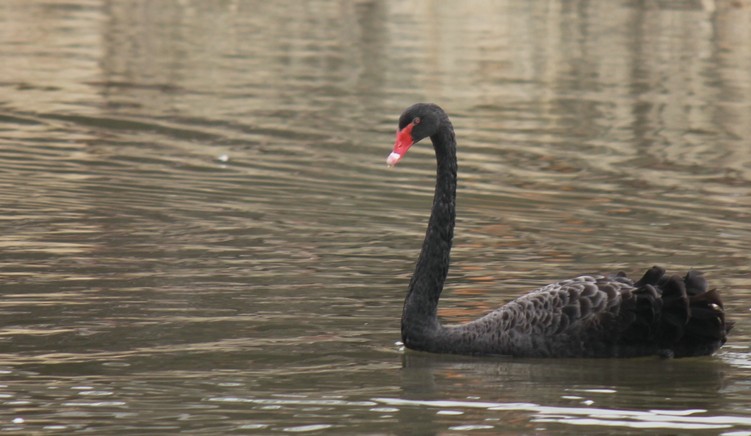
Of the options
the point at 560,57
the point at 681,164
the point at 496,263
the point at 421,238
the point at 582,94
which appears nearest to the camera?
the point at 496,263

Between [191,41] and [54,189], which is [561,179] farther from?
→ [191,41]

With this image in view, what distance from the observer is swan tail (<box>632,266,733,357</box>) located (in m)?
6.77

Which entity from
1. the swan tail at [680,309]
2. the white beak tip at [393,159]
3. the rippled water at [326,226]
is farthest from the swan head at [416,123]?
the swan tail at [680,309]

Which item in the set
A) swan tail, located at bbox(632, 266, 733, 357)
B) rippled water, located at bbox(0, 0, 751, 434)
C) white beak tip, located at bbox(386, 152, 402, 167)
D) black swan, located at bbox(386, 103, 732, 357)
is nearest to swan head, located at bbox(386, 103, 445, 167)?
black swan, located at bbox(386, 103, 732, 357)

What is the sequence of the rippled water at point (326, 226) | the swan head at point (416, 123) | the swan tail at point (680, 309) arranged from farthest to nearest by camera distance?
the swan head at point (416, 123), the swan tail at point (680, 309), the rippled water at point (326, 226)

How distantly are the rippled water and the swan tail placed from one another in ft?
0.64

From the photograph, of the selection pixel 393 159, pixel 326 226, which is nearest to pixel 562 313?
pixel 393 159

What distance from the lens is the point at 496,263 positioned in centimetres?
927

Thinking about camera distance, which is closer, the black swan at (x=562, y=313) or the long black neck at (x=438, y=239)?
the black swan at (x=562, y=313)

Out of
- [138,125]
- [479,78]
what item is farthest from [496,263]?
[479,78]

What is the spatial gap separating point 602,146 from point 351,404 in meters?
9.50

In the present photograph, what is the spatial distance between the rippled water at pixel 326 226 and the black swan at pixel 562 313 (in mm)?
111

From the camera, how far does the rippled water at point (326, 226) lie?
629 centimetres

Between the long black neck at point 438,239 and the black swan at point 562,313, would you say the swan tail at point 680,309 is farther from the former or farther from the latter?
the long black neck at point 438,239
